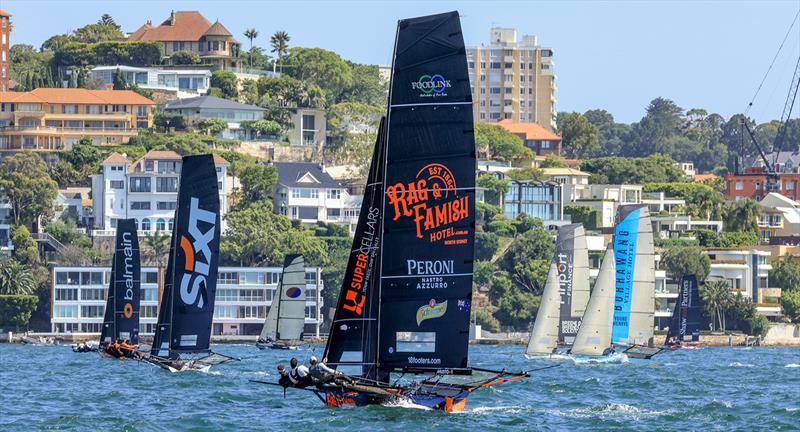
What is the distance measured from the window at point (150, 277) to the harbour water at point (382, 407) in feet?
183

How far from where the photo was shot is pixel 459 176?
119 feet

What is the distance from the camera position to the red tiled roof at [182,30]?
189 m

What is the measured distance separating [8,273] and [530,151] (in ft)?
238

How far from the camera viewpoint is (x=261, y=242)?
132m

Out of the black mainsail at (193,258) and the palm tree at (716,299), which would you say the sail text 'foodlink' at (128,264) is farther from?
the palm tree at (716,299)

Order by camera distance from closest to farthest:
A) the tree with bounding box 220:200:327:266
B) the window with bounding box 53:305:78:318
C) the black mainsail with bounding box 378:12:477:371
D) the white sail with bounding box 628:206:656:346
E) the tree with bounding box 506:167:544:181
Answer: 1. the black mainsail with bounding box 378:12:477:371
2. the white sail with bounding box 628:206:656:346
3. the window with bounding box 53:305:78:318
4. the tree with bounding box 220:200:327:266
5. the tree with bounding box 506:167:544:181

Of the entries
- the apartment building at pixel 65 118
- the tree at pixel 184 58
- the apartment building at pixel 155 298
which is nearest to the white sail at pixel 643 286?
the apartment building at pixel 155 298

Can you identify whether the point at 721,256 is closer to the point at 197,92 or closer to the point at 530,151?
the point at 530,151

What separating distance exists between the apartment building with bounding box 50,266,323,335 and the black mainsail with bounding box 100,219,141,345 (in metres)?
57.0

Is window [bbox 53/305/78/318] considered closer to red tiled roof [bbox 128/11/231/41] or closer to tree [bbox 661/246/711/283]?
tree [bbox 661/246/711/283]

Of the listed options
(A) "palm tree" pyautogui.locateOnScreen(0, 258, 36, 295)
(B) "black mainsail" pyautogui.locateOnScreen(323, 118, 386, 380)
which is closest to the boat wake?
(B) "black mainsail" pyautogui.locateOnScreen(323, 118, 386, 380)

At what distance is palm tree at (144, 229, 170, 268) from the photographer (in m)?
132

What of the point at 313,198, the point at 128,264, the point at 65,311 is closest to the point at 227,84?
the point at 313,198

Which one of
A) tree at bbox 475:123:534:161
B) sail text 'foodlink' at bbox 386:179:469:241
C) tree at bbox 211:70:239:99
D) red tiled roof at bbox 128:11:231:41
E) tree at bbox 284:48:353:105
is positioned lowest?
sail text 'foodlink' at bbox 386:179:469:241
